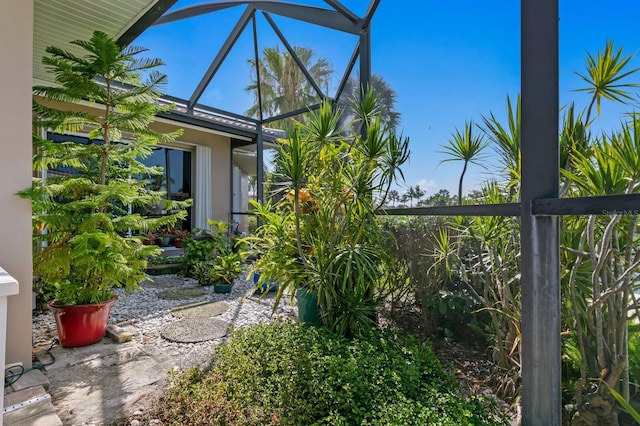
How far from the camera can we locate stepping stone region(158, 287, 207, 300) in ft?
15.8

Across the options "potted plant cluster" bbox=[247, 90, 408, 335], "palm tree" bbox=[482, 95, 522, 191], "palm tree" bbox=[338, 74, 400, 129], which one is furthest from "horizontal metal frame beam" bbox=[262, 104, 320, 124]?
"palm tree" bbox=[482, 95, 522, 191]

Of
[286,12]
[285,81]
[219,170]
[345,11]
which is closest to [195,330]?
[345,11]

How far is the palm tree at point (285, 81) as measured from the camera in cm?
581

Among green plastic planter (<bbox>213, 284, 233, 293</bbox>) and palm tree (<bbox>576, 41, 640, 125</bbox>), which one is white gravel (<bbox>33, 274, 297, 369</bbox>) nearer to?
green plastic planter (<bbox>213, 284, 233, 293</bbox>)

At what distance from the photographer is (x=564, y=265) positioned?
1.79 meters

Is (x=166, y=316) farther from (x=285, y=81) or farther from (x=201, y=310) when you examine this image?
(x=285, y=81)

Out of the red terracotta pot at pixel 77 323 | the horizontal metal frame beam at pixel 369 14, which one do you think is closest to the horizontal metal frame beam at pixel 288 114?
the horizontal metal frame beam at pixel 369 14

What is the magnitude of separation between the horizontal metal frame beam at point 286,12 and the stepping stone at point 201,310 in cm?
389

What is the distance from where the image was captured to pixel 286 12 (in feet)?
16.8

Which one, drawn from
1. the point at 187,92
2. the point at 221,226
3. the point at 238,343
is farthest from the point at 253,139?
the point at 238,343

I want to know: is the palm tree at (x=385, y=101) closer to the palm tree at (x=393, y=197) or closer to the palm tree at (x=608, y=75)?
the palm tree at (x=393, y=197)

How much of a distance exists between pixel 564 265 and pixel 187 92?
22.0 ft

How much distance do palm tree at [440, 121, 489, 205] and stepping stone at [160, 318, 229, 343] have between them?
8.78 ft

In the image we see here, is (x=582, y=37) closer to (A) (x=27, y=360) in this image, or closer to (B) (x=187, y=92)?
(A) (x=27, y=360)
